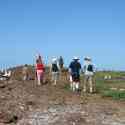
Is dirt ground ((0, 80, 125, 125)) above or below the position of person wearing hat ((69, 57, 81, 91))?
below

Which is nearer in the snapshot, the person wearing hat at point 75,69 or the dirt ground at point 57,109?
the dirt ground at point 57,109

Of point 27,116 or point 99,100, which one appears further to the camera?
point 99,100

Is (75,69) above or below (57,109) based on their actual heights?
above

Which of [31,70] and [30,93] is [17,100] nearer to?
[30,93]

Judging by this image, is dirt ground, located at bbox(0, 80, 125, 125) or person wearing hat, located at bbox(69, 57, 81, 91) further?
person wearing hat, located at bbox(69, 57, 81, 91)

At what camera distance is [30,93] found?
2561cm

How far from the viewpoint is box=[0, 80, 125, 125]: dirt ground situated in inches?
674

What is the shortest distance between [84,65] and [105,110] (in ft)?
25.8

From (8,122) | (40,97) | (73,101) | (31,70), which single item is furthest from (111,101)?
(31,70)

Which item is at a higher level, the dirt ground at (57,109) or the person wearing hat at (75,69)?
the person wearing hat at (75,69)

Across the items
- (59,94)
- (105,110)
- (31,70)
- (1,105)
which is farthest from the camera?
(31,70)

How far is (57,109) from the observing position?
771 inches

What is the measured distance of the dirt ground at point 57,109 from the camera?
674 inches

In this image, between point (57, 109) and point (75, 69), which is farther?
point (75, 69)
